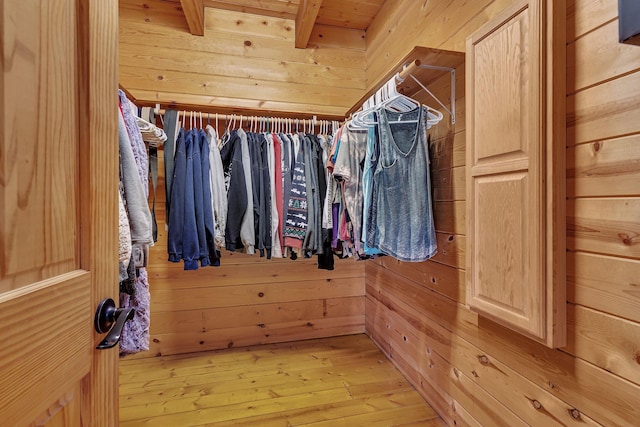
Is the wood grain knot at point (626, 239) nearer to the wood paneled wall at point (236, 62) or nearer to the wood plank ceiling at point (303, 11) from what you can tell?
the wood paneled wall at point (236, 62)

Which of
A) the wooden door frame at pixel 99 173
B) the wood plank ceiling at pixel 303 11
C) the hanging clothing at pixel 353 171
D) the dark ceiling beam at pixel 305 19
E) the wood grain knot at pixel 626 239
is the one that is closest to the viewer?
the wooden door frame at pixel 99 173

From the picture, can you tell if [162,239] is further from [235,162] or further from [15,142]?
[15,142]

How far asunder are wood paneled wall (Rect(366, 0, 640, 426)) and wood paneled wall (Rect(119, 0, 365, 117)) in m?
1.16

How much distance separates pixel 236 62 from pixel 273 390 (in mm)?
2299

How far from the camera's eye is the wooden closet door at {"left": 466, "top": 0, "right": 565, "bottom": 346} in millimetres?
917

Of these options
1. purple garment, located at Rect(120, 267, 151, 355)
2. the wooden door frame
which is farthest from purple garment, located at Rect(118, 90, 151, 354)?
the wooden door frame

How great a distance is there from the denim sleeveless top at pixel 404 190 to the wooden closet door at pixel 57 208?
1.14 m

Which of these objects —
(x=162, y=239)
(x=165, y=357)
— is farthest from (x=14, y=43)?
(x=165, y=357)

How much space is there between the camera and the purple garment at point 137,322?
1104mm

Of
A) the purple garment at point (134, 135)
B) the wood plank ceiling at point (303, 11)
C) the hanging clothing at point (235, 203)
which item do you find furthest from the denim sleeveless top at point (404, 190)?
the wood plank ceiling at point (303, 11)

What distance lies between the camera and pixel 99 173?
604mm

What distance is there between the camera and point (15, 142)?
41 cm

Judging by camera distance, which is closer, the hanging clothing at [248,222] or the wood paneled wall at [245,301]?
the hanging clothing at [248,222]

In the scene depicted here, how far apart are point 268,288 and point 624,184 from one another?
2.10 metres
